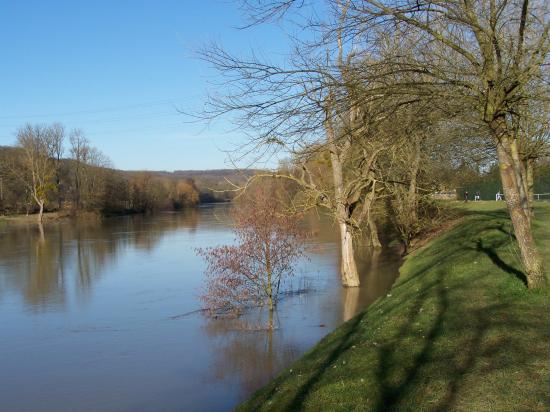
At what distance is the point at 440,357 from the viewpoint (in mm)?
6164

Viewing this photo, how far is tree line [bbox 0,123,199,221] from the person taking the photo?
65.9 meters

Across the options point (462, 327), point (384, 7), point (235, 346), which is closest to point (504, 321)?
point (462, 327)

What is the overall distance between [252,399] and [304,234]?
9711 mm

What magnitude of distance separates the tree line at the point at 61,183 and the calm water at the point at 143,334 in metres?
43.1

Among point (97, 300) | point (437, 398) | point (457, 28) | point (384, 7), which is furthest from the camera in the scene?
point (97, 300)

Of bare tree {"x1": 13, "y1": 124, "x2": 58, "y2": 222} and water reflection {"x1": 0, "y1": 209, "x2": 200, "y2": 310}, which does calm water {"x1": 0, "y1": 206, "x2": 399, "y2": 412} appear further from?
bare tree {"x1": 13, "y1": 124, "x2": 58, "y2": 222}

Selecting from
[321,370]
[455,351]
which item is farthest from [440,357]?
[321,370]

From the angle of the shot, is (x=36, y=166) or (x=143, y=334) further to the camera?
(x=36, y=166)

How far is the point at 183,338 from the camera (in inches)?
544

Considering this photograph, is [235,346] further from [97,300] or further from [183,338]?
[97,300]

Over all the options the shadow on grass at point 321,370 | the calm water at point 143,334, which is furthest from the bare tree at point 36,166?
the shadow on grass at point 321,370

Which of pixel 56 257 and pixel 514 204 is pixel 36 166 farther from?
pixel 514 204

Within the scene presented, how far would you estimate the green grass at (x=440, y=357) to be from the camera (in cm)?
508

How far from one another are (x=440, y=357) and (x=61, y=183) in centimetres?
7483
